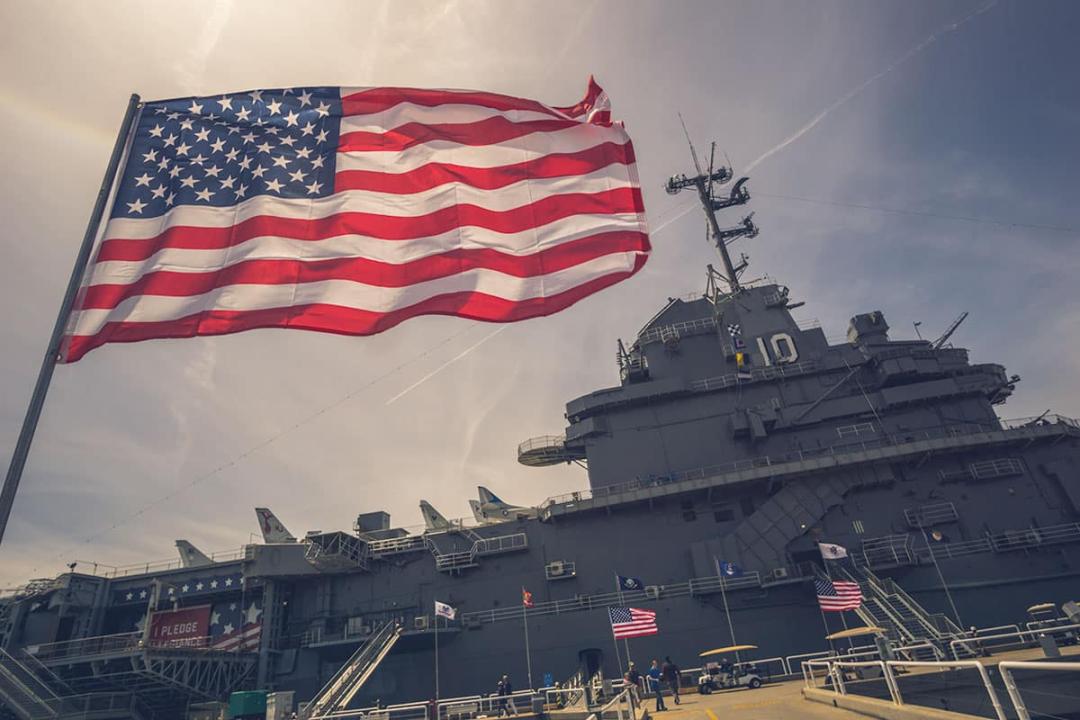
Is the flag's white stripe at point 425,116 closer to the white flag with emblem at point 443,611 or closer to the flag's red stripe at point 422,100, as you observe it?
the flag's red stripe at point 422,100

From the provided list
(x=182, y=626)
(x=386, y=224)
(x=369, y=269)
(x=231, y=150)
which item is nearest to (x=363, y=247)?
(x=369, y=269)

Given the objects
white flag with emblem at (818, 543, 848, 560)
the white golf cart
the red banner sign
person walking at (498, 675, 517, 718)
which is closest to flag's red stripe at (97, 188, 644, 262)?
person walking at (498, 675, 517, 718)

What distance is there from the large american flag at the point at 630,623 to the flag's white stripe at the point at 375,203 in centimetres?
1840

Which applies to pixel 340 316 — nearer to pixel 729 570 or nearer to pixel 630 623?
pixel 630 623

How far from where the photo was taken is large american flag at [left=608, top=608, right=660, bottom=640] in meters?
23.6

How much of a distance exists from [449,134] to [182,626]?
39.9 metres

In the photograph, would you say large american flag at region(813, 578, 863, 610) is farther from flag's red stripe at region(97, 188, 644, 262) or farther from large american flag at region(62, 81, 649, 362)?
flag's red stripe at region(97, 188, 644, 262)

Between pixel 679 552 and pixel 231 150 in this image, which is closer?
pixel 231 150

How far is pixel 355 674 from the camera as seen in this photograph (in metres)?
28.1

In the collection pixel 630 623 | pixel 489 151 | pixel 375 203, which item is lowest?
pixel 630 623

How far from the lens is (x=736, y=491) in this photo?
102 feet

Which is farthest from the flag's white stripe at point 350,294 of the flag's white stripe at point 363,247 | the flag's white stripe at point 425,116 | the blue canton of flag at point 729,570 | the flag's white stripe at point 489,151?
the blue canton of flag at point 729,570

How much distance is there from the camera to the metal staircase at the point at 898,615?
23.1 meters

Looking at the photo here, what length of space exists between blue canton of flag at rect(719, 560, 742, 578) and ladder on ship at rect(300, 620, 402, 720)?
1630 cm
